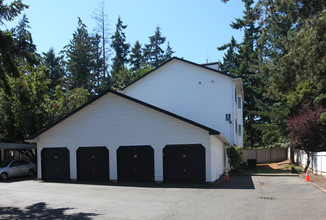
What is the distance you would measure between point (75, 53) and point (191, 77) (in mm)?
32613

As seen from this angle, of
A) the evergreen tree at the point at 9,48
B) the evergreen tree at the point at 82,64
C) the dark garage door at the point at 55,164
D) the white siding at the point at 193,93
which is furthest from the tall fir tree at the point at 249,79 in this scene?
the evergreen tree at the point at 9,48

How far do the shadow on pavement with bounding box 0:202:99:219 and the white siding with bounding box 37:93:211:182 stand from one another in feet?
27.2

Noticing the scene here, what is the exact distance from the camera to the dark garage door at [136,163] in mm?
17906

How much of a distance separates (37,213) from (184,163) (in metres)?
9.31

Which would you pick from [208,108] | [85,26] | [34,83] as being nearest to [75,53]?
[85,26]

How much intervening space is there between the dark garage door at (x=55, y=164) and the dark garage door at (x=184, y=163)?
7225 mm

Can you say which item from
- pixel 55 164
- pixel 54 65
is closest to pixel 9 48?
pixel 55 164

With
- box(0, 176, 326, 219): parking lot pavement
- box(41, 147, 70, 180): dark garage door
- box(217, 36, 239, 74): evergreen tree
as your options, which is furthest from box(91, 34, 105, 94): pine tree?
box(0, 176, 326, 219): parking lot pavement

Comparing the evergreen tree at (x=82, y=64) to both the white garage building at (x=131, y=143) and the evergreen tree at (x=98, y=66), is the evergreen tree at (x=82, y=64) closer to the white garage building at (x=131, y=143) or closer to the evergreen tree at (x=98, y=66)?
the evergreen tree at (x=98, y=66)

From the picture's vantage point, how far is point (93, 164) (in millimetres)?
19312

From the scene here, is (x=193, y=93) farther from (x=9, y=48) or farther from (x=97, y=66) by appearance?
(x=97, y=66)

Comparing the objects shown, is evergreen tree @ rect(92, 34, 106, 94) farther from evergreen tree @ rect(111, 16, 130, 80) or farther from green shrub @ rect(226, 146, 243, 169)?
green shrub @ rect(226, 146, 243, 169)

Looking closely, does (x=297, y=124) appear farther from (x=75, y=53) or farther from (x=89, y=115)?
(x=75, y=53)

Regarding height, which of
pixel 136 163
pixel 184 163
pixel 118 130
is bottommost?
pixel 136 163
